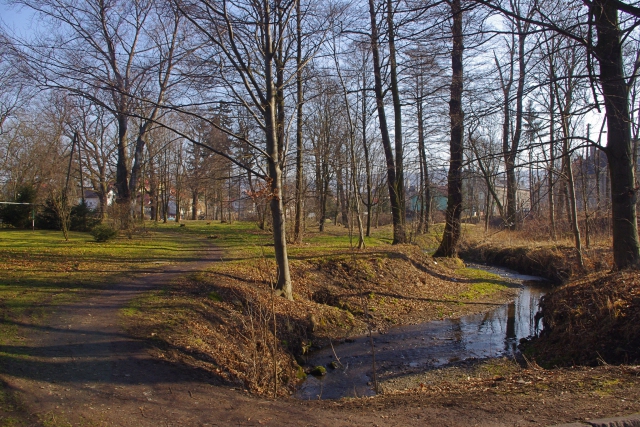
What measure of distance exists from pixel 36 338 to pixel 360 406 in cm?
486

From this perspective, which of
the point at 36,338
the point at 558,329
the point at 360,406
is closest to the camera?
the point at 360,406

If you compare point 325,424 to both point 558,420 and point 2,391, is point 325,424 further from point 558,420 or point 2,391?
point 2,391

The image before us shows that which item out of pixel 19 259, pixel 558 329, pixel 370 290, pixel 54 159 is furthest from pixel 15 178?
pixel 558 329

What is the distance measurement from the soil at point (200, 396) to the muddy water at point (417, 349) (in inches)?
71.7

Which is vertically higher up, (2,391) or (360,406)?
(2,391)

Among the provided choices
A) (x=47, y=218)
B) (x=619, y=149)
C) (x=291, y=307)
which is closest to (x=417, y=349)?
(x=291, y=307)

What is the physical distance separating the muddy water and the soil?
1820 mm

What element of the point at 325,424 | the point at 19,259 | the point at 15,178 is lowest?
the point at 325,424

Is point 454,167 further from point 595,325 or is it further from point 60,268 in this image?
point 60,268

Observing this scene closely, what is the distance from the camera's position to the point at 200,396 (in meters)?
5.66

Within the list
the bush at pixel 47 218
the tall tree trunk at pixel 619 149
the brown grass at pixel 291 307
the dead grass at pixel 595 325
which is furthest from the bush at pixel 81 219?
the tall tree trunk at pixel 619 149

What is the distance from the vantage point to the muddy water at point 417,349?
811 cm

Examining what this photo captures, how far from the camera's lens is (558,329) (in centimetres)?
938

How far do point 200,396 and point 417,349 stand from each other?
19.1 feet
